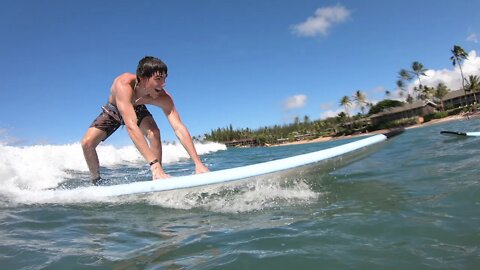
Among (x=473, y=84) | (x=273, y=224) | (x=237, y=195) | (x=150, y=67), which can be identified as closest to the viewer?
(x=273, y=224)

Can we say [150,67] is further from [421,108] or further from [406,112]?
[421,108]

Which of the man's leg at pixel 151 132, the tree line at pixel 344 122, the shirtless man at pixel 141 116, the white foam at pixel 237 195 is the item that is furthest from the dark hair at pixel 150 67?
the tree line at pixel 344 122

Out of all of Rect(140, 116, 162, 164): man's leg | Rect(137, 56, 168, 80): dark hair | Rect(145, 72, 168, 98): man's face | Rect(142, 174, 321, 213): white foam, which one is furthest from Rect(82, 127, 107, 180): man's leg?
Rect(142, 174, 321, 213): white foam

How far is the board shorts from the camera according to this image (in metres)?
5.02

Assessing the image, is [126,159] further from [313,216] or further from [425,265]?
[425,265]

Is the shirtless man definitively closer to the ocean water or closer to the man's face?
the man's face

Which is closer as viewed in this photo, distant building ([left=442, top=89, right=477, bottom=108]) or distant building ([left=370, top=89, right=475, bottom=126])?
distant building ([left=442, top=89, right=477, bottom=108])

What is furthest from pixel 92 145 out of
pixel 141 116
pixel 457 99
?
pixel 457 99

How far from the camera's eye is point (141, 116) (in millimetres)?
5062

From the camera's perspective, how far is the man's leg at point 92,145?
196 inches

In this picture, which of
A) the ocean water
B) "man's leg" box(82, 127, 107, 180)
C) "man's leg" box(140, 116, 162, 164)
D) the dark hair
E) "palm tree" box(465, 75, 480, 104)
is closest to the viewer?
the ocean water

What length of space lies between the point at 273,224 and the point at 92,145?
3146mm

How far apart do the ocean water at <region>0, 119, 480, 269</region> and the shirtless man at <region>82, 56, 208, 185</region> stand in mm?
669

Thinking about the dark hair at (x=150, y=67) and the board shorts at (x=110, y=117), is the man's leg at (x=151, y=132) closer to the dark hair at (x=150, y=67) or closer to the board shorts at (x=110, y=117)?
A: the board shorts at (x=110, y=117)
